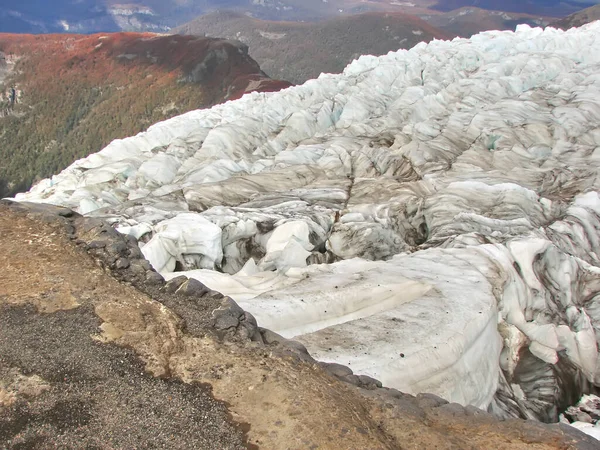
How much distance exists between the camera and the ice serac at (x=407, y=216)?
36.4 feet

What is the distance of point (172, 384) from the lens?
20.8 ft

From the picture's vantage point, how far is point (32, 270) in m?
8.13

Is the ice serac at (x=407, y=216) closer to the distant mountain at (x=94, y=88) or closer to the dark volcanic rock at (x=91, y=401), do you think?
the dark volcanic rock at (x=91, y=401)

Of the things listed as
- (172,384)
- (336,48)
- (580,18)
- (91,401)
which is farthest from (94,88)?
(580,18)

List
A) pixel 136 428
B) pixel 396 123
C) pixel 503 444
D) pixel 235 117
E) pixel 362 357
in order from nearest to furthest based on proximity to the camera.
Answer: pixel 136 428 < pixel 503 444 < pixel 362 357 < pixel 396 123 < pixel 235 117

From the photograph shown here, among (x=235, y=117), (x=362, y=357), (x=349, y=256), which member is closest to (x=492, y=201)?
(x=349, y=256)

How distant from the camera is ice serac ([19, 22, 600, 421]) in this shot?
11.1 meters

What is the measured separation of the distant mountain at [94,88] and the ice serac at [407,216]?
53.2 m

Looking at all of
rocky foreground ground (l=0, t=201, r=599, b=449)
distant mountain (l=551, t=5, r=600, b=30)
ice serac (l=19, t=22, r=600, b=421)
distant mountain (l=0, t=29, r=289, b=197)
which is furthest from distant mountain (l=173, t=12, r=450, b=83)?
rocky foreground ground (l=0, t=201, r=599, b=449)

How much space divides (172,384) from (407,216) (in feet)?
49.5

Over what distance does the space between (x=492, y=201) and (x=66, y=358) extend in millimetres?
17237

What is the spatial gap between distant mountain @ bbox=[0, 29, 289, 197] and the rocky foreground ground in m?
79.5

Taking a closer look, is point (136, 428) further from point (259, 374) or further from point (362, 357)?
point (362, 357)

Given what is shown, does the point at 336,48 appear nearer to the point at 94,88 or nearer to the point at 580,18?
the point at 580,18
